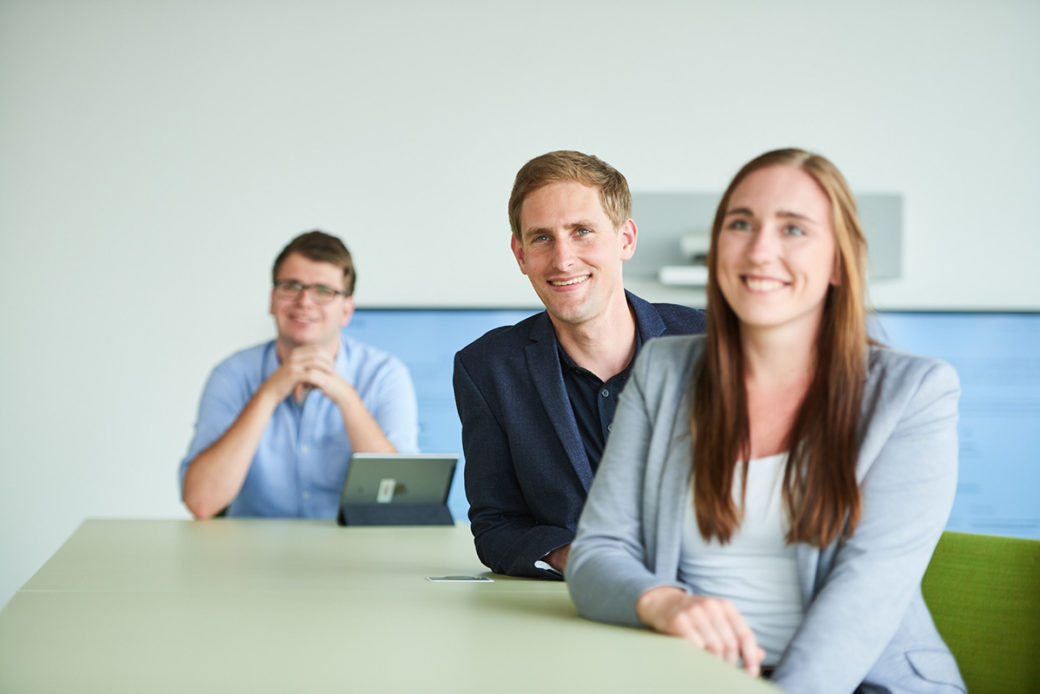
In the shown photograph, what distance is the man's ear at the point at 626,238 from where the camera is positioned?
2409 mm

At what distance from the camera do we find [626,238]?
2457 millimetres

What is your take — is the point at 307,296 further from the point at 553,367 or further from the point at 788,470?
the point at 788,470

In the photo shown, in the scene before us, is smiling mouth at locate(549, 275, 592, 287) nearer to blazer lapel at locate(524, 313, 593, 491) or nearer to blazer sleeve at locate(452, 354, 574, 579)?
blazer lapel at locate(524, 313, 593, 491)

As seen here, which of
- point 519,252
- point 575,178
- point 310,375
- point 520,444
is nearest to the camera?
point 520,444

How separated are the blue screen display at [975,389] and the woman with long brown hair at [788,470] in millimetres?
3051

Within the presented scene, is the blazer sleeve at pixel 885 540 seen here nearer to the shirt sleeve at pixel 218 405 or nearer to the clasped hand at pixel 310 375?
the clasped hand at pixel 310 375

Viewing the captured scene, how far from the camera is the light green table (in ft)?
3.93

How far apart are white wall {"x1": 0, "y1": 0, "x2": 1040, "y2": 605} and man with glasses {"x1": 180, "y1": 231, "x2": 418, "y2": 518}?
122cm

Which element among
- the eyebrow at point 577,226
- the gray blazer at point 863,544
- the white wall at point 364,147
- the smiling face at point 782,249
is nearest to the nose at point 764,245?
the smiling face at point 782,249

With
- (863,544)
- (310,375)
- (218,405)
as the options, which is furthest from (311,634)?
(218,405)

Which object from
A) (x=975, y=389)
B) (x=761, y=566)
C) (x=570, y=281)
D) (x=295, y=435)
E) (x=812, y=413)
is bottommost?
(x=975, y=389)

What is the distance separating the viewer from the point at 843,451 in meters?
1.49

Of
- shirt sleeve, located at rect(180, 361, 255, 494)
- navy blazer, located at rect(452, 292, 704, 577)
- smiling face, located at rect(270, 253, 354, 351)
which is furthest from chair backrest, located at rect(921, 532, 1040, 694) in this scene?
shirt sleeve, located at rect(180, 361, 255, 494)

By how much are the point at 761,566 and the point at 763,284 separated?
1.31 feet
